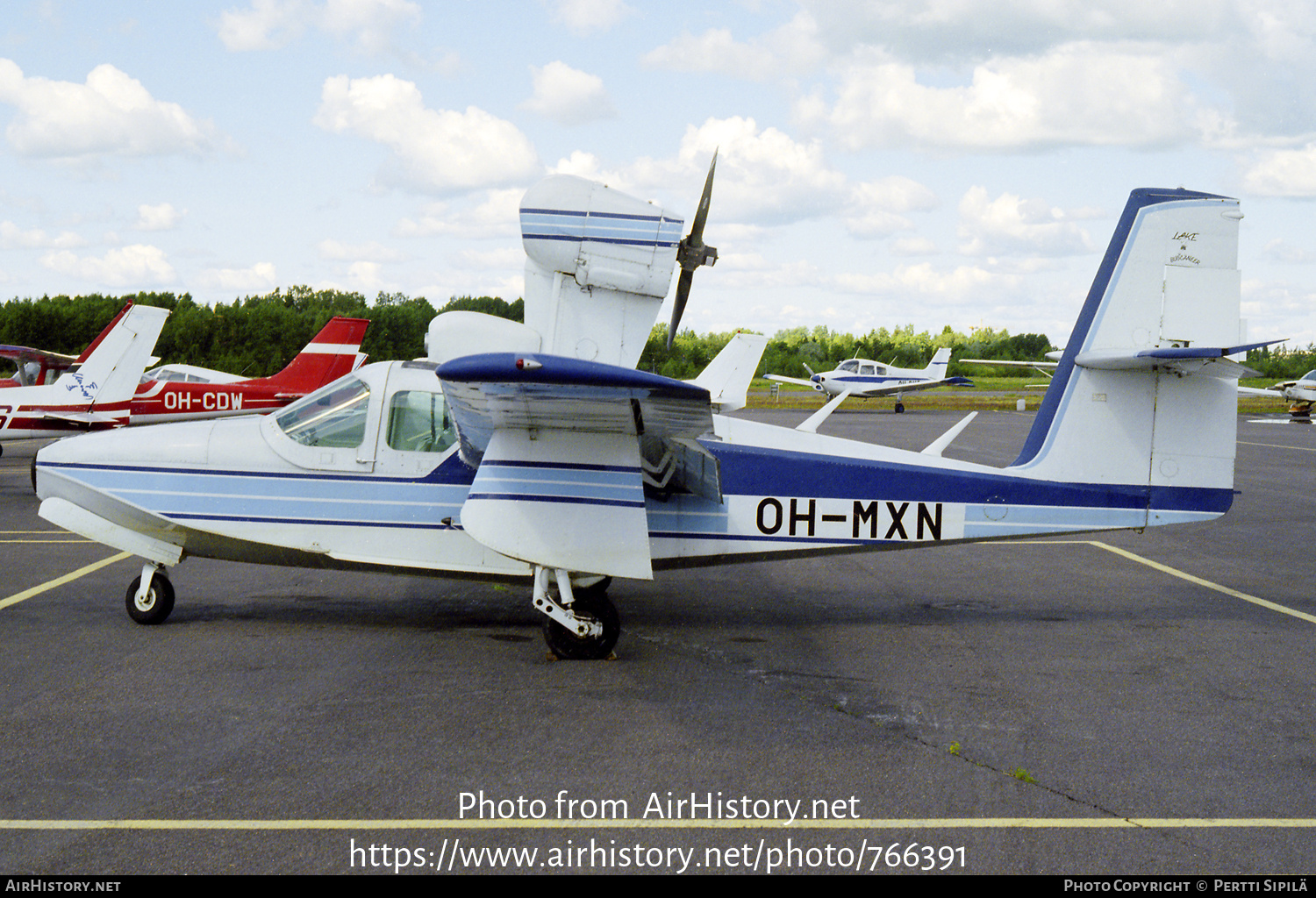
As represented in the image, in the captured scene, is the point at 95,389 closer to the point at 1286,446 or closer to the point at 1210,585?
the point at 1210,585

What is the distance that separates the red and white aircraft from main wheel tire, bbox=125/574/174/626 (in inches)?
582

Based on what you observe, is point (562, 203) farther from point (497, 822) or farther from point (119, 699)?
point (119, 699)

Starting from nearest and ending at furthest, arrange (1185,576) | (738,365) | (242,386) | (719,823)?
(719,823), (1185,576), (738,365), (242,386)

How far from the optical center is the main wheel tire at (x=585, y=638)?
6.68 m

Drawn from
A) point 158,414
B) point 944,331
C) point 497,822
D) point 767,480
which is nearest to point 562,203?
point 767,480

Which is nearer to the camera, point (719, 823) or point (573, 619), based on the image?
point (719, 823)

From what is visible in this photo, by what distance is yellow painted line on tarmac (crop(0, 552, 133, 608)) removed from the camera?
27.1 ft

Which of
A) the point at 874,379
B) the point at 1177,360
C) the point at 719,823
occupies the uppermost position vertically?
the point at 874,379

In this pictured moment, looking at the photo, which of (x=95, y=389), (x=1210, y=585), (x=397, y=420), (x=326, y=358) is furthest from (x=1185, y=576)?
(x=326, y=358)

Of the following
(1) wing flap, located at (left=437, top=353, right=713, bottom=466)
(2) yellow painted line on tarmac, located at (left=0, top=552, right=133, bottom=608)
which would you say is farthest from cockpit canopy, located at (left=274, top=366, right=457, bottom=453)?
(2) yellow painted line on tarmac, located at (left=0, top=552, right=133, bottom=608)

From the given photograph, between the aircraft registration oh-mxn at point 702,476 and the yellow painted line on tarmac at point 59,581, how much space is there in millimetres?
1550

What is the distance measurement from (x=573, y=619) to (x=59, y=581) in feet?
18.9

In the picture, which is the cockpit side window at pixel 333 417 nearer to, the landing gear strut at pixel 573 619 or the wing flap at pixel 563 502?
the wing flap at pixel 563 502

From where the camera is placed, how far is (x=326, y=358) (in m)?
24.6
